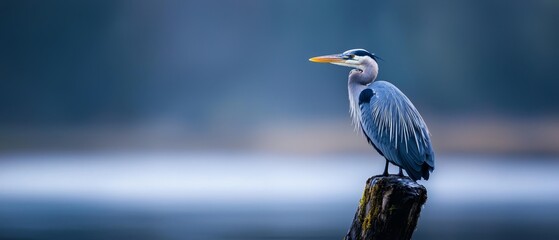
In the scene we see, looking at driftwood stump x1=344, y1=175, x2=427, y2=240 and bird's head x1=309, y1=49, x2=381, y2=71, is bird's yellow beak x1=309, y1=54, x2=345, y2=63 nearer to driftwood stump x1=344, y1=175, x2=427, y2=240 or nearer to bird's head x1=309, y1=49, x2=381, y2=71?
bird's head x1=309, y1=49, x2=381, y2=71

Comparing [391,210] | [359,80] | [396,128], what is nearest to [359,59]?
[359,80]

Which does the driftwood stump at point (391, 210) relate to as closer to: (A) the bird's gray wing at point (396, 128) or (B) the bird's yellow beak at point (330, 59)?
(A) the bird's gray wing at point (396, 128)

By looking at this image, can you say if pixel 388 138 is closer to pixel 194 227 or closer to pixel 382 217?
pixel 382 217

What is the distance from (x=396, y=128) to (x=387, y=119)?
0.10 m

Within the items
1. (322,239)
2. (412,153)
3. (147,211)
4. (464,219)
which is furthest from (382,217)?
(147,211)

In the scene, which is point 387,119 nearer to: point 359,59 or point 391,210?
point 359,59

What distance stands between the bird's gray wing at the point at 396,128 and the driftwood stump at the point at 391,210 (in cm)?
81

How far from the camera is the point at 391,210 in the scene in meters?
6.23

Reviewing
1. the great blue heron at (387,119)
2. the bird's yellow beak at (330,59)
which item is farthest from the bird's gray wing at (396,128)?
the bird's yellow beak at (330,59)

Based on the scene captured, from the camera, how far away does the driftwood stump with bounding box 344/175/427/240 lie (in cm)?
620

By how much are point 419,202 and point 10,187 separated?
30.8 meters

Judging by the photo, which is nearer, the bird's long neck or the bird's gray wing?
the bird's gray wing

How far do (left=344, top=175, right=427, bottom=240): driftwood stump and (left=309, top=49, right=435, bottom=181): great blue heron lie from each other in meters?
0.80

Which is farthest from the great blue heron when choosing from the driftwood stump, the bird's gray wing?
the driftwood stump
